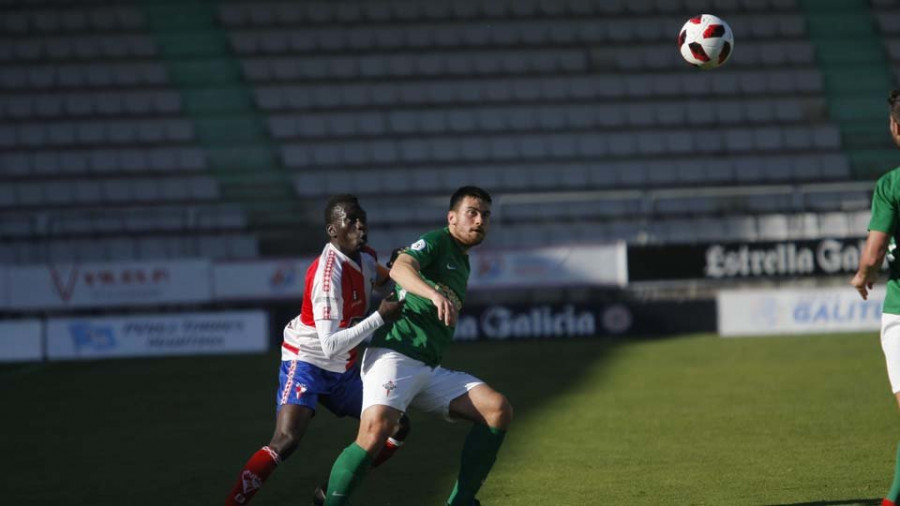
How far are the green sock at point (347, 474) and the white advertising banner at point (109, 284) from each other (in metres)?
13.3

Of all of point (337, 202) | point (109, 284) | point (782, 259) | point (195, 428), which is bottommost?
point (195, 428)

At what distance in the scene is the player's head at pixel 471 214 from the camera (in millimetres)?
6914

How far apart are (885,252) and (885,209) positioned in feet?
0.64

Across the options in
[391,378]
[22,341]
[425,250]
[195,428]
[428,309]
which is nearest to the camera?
[391,378]

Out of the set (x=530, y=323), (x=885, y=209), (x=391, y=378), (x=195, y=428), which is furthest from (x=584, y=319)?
(x=885, y=209)

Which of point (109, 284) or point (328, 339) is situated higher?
point (328, 339)

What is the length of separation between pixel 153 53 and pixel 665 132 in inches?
398

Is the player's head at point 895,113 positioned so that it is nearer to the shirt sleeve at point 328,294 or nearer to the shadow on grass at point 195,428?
the shirt sleeve at point 328,294

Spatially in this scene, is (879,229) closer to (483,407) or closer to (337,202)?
(483,407)

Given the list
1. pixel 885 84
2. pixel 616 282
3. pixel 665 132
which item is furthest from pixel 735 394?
pixel 885 84

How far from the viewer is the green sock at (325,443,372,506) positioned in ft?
21.6

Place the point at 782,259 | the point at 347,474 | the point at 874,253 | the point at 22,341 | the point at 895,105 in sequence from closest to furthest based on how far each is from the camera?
the point at 874,253 → the point at 895,105 → the point at 347,474 → the point at 22,341 → the point at 782,259

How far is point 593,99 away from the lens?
25.9m

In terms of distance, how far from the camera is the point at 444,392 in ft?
22.9
